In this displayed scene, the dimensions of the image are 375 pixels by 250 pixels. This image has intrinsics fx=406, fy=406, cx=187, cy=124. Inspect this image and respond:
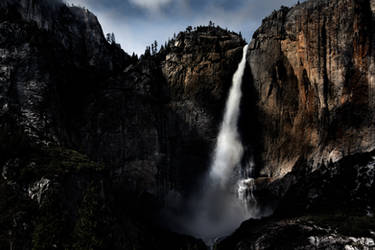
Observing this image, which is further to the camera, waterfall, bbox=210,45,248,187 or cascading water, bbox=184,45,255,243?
waterfall, bbox=210,45,248,187

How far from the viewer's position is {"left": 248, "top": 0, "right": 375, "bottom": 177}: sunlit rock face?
4481 centimetres

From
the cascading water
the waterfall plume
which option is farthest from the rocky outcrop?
the waterfall plume

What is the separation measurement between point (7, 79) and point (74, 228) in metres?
23.4

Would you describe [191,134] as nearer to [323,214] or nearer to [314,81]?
[314,81]

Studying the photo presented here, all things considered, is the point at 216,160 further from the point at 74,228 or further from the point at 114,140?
the point at 74,228

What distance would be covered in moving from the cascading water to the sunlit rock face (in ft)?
11.2

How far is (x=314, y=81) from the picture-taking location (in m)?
48.0

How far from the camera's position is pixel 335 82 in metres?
46.3

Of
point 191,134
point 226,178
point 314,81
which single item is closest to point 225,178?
point 226,178

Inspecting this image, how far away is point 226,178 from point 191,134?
8050 millimetres

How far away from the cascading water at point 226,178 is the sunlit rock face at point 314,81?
11.2 feet

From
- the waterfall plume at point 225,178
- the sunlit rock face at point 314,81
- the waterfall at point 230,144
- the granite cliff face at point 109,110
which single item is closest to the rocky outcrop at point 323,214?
the sunlit rock face at point 314,81

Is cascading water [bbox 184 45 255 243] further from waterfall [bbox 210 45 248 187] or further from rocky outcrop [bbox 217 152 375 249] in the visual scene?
rocky outcrop [bbox 217 152 375 249]

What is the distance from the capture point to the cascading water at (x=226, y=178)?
56597 mm
